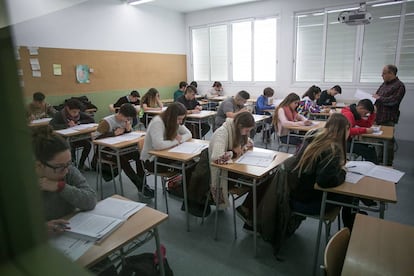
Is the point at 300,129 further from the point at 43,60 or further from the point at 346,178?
the point at 43,60

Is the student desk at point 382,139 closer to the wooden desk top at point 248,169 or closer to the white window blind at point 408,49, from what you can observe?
the wooden desk top at point 248,169

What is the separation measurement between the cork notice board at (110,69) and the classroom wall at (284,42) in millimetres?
1171

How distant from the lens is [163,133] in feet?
9.34

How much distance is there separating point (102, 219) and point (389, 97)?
14.7ft

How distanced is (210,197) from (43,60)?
4.73 meters

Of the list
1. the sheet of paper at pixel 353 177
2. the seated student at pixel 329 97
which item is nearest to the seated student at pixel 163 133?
the sheet of paper at pixel 353 177

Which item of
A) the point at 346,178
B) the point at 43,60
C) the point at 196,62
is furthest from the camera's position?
the point at 196,62

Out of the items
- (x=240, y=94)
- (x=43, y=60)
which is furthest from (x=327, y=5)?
(x=43, y=60)

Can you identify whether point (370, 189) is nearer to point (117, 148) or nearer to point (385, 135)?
point (385, 135)

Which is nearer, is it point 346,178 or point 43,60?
point 346,178

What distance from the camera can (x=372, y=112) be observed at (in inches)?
138

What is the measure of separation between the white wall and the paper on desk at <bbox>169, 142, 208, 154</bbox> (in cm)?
379

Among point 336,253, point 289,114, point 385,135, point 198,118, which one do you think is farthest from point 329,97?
point 336,253

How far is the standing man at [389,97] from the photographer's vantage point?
4.22m
